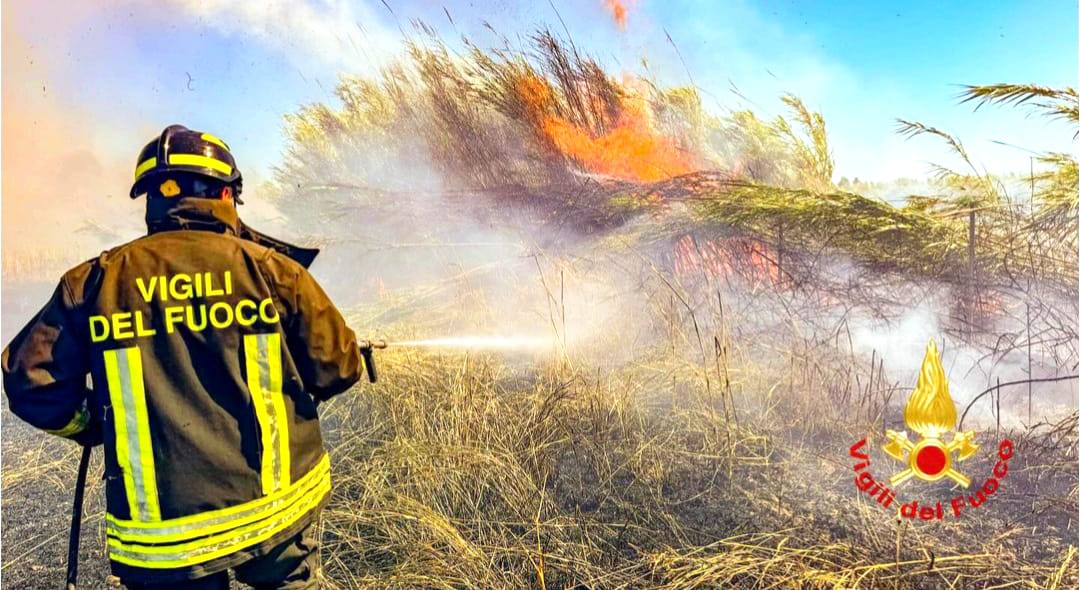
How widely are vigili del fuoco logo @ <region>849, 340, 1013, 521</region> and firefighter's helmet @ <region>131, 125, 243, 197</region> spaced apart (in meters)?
3.05

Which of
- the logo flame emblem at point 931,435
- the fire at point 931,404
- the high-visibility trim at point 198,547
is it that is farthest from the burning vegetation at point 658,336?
the high-visibility trim at point 198,547

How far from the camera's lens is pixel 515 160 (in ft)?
16.0

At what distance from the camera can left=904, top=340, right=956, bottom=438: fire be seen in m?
2.51

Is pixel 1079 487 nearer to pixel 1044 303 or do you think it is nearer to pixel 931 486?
pixel 931 486

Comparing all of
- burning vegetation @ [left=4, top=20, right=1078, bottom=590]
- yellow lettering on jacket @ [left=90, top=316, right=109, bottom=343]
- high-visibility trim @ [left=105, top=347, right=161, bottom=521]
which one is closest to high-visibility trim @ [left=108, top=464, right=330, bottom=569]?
high-visibility trim @ [left=105, top=347, right=161, bottom=521]

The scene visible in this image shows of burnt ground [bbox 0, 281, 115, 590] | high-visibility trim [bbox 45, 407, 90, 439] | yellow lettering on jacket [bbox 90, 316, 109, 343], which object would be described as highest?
yellow lettering on jacket [bbox 90, 316, 109, 343]

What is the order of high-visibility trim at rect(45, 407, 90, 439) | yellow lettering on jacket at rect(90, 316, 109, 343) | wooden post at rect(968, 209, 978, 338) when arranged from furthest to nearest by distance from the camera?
wooden post at rect(968, 209, 978, 338) < high-visibility trim at rect(45, 407, 90, 439) < yellow lettering on jacket at rect(90, 316, 109, 343)

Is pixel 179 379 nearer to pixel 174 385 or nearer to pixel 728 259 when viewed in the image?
pixel 174 385

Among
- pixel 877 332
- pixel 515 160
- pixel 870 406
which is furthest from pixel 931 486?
pixel 515 160

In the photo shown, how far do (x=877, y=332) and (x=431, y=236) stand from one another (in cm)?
389

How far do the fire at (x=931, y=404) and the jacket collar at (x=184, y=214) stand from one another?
10.1 ft

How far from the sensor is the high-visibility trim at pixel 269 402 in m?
1.72

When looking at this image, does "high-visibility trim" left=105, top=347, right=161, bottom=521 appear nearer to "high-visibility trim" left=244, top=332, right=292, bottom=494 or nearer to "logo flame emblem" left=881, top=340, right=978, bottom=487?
"high-visibility trim" left=244, top=332, right=292, bottom=494

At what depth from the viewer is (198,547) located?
5.46 feet
